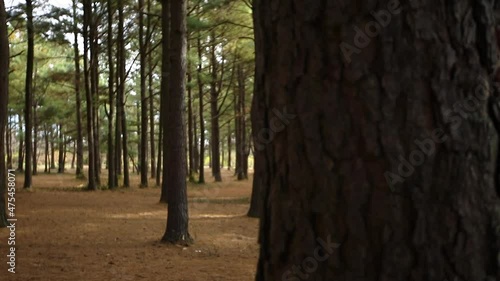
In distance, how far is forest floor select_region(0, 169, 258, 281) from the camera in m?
7.04

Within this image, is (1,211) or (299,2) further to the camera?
(1,211)

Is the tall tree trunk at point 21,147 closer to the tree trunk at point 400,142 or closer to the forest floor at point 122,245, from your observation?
the forest floor at point 122,245

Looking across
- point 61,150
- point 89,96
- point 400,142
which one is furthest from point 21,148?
point 400,142

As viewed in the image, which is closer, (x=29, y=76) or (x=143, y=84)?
(x=29, y=76)

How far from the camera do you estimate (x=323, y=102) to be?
137 cm

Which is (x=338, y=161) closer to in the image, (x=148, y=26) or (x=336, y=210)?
(x=336, y=210)

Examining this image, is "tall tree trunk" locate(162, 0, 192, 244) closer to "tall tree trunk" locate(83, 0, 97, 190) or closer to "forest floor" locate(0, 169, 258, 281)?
"forest floor" locate(0, 169, 258, 281)

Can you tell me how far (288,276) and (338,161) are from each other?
0.37 meters

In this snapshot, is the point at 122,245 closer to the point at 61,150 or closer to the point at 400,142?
the point at 400,142

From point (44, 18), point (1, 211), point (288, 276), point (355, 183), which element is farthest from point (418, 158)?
point (44, 18)

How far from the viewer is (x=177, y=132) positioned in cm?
955

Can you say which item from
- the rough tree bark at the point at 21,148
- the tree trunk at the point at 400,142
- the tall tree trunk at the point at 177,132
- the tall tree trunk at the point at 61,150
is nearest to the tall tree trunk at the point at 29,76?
the tall tree trunk at the point at 177,132
